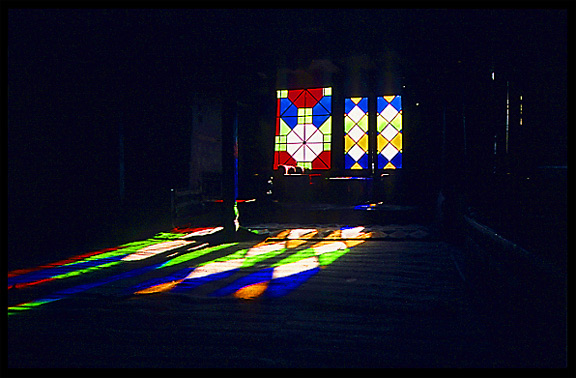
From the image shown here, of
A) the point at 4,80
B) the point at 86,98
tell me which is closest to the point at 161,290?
the point at 4,80

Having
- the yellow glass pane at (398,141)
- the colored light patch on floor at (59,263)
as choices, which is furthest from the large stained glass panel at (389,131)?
the colored light patch on floor at (59,263)

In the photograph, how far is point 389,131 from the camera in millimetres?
9016

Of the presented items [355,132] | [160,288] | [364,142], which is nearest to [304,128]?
[355,132]

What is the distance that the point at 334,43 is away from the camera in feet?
11.4

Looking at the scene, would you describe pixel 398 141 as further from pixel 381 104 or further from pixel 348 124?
pixel 348 124

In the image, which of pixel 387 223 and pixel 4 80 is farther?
pixel 387 223

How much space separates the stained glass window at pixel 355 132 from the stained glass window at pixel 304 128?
16.0 inches

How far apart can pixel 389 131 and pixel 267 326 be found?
7.79 meters

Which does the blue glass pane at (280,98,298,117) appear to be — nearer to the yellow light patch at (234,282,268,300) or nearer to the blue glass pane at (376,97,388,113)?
the blue glass pane at (376,97,388,113)

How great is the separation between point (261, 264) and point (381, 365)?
1.92m

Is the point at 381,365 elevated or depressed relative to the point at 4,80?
depressed

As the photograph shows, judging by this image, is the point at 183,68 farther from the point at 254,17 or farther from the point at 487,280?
the point at 487,280

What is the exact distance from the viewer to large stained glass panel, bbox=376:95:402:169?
8.91m

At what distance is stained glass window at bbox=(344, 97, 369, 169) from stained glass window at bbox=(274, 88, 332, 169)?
41 cm
